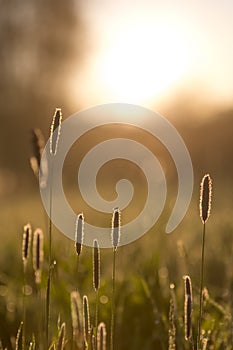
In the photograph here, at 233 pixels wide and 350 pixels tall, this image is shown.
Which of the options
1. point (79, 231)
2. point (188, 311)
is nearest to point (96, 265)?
point (79, 231)

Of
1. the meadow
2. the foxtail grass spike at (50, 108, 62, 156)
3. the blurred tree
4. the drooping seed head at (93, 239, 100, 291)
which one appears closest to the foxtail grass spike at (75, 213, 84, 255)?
the drooping seed head at (93, 239, 100, 291)

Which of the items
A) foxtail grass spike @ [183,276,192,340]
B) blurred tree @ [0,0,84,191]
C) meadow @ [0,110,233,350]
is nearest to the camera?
foxtail grass spike @ [183,276,192,340]

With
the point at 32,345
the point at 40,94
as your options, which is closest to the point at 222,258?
the point at 32,345

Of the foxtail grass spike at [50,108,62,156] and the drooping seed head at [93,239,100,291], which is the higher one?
the foxtail grass spike at [50,108,62,156]

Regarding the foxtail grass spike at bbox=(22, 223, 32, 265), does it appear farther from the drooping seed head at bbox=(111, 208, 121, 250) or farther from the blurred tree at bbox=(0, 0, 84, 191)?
the blurred tree at bbox=(0, 0, 84, 191)

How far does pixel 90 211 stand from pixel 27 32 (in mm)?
12765

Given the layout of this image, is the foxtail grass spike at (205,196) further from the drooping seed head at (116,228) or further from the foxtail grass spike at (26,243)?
the foxtail grass spike at (26,243)

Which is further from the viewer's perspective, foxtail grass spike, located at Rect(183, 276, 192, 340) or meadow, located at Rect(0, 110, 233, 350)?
meadow, located at Rect(0, 110, 233, 350)

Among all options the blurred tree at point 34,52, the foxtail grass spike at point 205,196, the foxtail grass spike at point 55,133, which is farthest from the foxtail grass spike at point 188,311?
the blurred tree at point 34,52

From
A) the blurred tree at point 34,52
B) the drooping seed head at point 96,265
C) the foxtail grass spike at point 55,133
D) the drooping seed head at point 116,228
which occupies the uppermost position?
the blurred tree at point 34,52

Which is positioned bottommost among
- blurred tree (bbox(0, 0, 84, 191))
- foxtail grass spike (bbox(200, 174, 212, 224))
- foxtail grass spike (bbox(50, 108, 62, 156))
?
foxtail grass spike (bbox(200, 174, 212, 224))

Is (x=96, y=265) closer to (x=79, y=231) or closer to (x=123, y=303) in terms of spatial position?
(x=79, y=231)

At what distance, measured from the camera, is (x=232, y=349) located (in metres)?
1.74

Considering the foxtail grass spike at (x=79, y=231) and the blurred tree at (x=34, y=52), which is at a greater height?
the blurred tree at (x=34, y=52)
